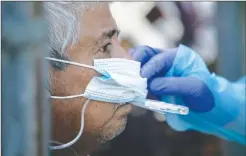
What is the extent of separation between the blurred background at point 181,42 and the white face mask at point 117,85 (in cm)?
21

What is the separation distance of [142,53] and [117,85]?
0.82 ft

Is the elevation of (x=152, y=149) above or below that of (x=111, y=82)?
below

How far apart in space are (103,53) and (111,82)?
9 centimetres

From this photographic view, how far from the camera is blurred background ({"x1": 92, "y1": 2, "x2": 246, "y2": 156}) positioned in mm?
2179

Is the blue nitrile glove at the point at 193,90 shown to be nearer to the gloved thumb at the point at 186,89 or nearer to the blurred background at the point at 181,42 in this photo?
the gloved thumb at the point at 186,89

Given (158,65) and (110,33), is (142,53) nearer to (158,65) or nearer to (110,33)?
(158,65)

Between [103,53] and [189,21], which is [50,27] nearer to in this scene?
[103,53]

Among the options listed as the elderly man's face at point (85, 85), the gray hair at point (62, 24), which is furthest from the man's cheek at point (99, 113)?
the gray hair at point (62, 24)

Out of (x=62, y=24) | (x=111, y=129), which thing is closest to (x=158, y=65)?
(x=111, y=129)

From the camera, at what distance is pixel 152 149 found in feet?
9.58

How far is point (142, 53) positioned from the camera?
1949 millimetres

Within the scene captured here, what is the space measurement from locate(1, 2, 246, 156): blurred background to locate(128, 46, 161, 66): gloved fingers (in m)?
0.03

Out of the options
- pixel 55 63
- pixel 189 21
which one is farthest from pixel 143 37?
pixel 55 63

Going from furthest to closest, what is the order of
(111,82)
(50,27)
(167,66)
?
1. (167,66)
2. (111,82)
3. (50,27)
